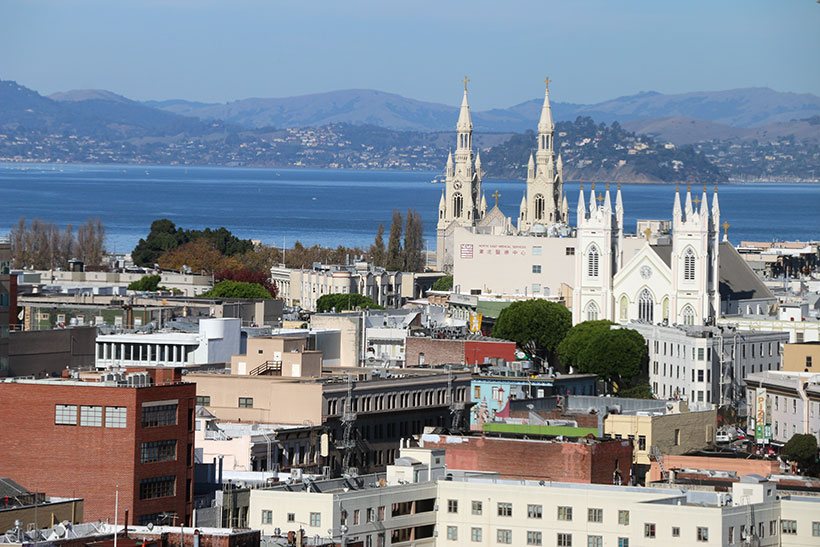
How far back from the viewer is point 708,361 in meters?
88.1

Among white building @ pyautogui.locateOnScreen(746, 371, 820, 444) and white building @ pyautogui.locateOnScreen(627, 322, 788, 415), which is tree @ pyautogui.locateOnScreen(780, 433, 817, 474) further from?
white building @ pyautogui.locateOnScreen(627, 322, 788, 415)

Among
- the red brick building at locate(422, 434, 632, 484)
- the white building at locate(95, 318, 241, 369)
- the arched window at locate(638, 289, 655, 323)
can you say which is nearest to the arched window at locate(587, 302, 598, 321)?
the arched window at locate(638, 289, 655, 323)

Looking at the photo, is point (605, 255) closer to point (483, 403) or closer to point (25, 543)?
point (483, 403)

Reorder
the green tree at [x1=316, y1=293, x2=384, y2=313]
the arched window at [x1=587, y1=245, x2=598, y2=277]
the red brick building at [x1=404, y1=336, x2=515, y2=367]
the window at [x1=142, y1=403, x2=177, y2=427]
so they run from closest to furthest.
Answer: the window at [x1=142, y1=403, x2=177, y2=427]
the red brick building at [x1=404, y1=336, x2=515, y2=367]
the arched window at [x1=587, y1=245, x2=598, y2=277]
the green tree at [x1=316, y1=293, x2=384, y2=313]

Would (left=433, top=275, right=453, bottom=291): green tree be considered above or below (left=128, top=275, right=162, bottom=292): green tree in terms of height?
below

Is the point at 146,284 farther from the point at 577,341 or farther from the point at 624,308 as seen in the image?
the point at 577,341

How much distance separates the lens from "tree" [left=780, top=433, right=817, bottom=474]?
60.4 m

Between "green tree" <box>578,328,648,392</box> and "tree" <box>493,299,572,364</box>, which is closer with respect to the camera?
"green tree" <box>578,328,648,392</box>

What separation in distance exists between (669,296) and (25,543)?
73520mm

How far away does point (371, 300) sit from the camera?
398 feet

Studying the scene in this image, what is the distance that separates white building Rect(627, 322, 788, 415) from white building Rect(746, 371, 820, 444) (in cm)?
626

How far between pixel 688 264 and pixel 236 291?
71.1 ft

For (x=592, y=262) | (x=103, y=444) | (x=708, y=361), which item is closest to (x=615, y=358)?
(x=708, y=361)

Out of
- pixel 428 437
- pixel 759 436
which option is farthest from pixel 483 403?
pixel 428 437
